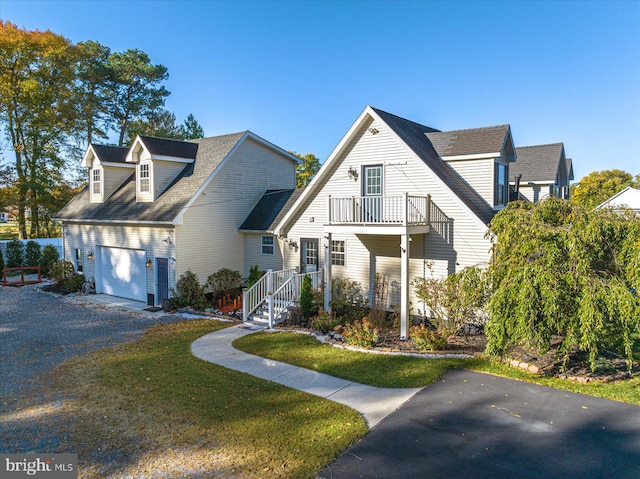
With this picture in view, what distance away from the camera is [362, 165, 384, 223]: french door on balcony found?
12.9m

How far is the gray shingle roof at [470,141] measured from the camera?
41.5ft

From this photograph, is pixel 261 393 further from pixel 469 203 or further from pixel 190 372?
pixel 469 203

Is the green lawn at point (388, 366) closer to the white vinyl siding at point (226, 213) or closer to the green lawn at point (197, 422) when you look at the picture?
the green lawn at point (197, 422)

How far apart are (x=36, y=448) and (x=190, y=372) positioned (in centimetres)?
335

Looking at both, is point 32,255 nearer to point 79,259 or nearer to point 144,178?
point 79,259

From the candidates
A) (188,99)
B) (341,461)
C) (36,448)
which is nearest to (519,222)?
(341,461)

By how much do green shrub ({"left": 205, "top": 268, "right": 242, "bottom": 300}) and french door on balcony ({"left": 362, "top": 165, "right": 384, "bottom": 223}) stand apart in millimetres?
7086

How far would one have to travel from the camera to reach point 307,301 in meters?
13.5

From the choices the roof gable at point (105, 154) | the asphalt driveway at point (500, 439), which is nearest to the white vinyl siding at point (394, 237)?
the asphalt driveway at point (500, 439)

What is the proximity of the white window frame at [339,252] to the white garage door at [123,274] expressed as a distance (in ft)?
27.4

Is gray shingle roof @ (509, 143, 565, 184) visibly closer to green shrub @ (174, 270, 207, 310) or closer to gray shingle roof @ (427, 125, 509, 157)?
gray shingle roof @ (427, 125, 509, 157)

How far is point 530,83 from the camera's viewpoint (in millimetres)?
16219

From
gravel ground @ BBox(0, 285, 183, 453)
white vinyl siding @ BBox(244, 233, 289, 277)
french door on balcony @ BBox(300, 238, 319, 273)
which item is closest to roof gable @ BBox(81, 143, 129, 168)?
gravel ground @ BBox(0, 285, 183, 453)

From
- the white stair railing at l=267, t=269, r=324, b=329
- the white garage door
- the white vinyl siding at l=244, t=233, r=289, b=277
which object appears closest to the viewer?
the white stair railing at l=267, t=269, r=324, b=329
